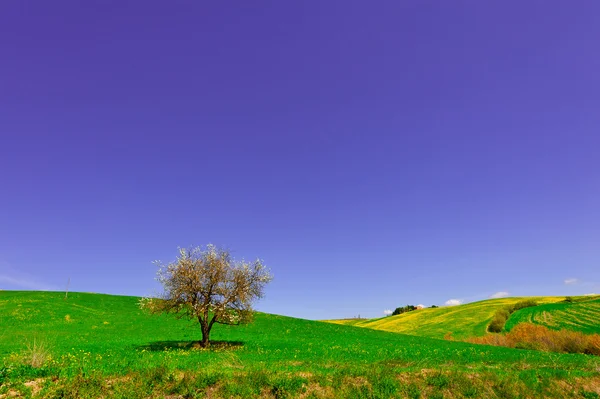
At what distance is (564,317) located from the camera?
3339 inches

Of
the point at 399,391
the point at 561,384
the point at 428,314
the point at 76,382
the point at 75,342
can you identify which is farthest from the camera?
the point at 428,314

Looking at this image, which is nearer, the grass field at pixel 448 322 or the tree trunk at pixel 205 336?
the tree trunk at pixel 205 336

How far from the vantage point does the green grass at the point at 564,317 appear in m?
74.8

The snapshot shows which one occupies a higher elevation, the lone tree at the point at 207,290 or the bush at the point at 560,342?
the lone tree at the point at 207,290

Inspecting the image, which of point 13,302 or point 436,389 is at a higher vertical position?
point 13,302

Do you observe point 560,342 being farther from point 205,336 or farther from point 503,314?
point 205,336

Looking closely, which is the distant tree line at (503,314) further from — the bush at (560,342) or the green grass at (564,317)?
the bush at (560,342)

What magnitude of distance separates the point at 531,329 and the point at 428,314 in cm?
5093

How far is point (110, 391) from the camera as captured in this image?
16969 millimetres

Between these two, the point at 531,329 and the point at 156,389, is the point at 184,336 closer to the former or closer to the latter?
the point at 156,389

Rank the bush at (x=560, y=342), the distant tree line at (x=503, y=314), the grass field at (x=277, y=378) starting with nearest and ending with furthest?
the grass field at (x=277, y=378) → the bush at (x=560, y=342) → the distant tree line at (x=503, y=314)

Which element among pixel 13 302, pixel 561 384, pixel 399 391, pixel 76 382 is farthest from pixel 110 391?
pixel 13 302

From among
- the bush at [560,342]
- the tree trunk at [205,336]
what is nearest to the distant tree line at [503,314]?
the bush at [560,342]

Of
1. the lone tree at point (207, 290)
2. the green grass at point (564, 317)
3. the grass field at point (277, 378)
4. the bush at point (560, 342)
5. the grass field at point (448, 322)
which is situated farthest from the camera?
the grass field at point (448, 322)
